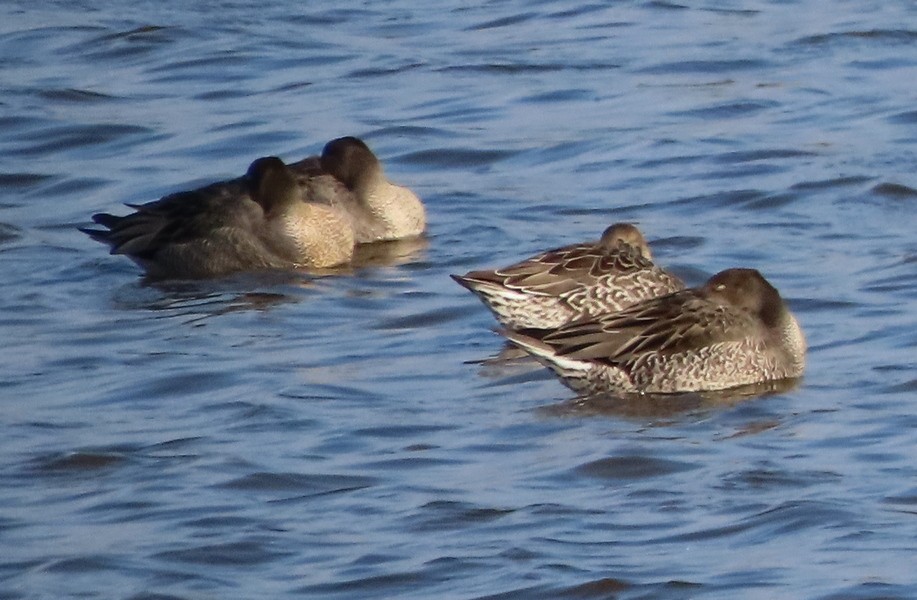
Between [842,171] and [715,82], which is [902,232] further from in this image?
[715,82]

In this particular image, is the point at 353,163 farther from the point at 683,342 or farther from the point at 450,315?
the point at 683,342

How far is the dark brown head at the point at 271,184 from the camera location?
13.6 m

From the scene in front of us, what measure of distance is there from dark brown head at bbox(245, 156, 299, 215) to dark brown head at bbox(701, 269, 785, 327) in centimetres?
339

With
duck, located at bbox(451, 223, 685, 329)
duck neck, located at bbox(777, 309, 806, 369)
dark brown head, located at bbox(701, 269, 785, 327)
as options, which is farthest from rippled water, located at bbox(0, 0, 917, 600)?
dark brown head, located at bbox(701, 269, 785, 327)

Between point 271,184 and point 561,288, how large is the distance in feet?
8.15

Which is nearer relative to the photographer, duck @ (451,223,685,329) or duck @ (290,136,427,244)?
duck @ (451,223,685,329)

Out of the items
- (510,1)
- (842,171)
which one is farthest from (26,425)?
(510,1)

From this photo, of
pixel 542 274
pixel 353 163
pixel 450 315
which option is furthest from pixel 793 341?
pixel 353 163

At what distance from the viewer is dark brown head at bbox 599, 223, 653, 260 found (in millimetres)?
12211

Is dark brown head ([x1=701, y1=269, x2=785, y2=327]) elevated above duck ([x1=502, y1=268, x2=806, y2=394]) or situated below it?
above

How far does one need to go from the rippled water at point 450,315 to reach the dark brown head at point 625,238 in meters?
0.72

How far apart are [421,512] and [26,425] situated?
2134mm

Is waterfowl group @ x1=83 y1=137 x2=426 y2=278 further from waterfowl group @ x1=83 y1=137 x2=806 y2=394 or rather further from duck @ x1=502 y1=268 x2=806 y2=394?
duck @ x1=502 y1=268 x2=806 y2=394

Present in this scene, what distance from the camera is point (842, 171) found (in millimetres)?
15172
